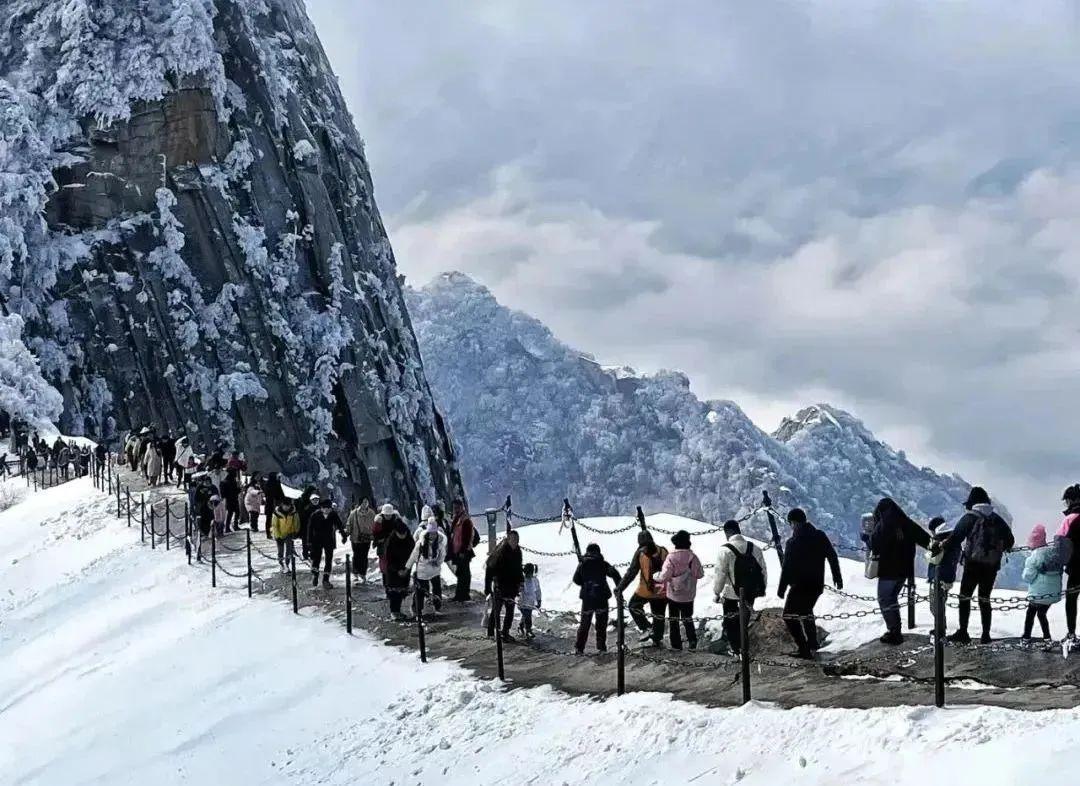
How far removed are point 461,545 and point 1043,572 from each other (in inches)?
359

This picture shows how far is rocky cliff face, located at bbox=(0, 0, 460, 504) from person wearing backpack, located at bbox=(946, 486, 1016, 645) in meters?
54.6

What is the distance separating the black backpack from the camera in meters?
11.5

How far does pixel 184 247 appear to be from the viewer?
205 ft

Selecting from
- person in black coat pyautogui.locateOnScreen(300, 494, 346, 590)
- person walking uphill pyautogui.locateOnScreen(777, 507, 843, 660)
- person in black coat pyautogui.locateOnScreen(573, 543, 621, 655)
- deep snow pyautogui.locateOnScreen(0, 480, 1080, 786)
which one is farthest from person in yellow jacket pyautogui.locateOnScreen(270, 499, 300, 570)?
person walking uphill pyautogui.locateOnScreen(777, 507, 843, 660)

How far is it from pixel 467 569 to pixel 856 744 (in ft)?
34.3

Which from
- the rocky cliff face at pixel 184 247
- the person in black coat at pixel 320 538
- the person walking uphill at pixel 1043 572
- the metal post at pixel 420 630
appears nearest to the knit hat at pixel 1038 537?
the person walking uphill at pixel 1043 572

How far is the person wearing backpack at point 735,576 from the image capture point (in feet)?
37.8

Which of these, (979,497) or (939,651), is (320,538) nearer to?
(979,497)

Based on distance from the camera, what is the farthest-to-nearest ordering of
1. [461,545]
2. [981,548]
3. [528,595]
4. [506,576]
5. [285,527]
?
[285,527] < [461,545] < [528,595] < [506,576] < [981,548]

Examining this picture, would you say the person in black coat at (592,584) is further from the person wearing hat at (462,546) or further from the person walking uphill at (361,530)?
the person walking uphill at (361,530)

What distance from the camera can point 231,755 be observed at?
12.6 m

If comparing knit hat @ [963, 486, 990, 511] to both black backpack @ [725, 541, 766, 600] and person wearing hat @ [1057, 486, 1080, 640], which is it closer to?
person wearing hat @ [1057, 486, 1080, 640]

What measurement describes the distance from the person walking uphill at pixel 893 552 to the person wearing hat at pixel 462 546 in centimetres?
717

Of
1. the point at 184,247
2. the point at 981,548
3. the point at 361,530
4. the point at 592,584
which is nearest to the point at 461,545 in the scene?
the point at 361,530
